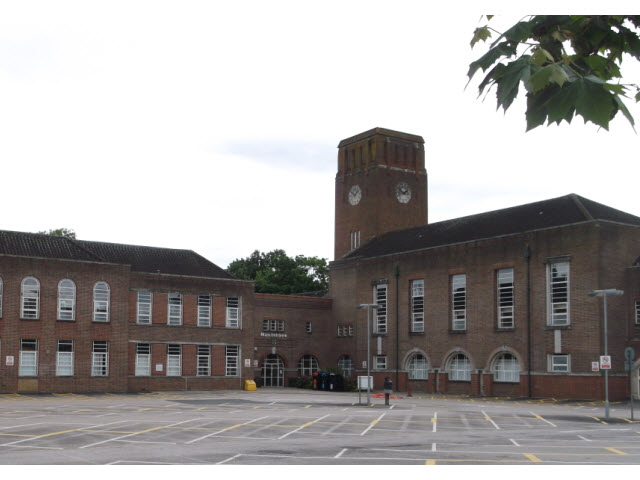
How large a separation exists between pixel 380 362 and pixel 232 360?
12.4 m

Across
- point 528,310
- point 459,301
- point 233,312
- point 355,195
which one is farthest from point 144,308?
point 355,195

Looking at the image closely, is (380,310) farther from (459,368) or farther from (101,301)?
(101,301)

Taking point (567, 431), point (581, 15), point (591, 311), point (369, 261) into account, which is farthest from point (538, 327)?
point (581, 15)

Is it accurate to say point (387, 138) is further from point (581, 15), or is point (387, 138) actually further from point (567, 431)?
point (581, 15)

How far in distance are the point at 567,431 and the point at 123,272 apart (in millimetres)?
36848

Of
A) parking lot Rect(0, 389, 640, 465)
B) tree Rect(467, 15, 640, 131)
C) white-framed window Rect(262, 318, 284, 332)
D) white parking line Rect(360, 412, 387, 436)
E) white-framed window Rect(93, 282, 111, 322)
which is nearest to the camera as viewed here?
tree Rect(467, 15, 640, 131)

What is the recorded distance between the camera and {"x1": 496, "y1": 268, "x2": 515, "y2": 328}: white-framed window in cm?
5488

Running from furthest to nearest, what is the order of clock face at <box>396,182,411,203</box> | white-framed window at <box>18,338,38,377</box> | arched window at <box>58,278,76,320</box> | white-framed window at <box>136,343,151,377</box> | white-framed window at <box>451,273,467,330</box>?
clock face at <box>396,182,411,203</box>
white-framed window at <box>451,273,467,330</box>
white-framed window at <box>136,343,151,377</box>
arched window at <box>58,278,76,320</box>
white-framed window at <box>18,338,38,377</box>

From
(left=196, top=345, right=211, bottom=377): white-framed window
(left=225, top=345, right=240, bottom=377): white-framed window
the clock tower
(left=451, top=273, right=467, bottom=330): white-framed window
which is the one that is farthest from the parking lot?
the clock tower

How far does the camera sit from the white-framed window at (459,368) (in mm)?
57672

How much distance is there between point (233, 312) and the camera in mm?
61906

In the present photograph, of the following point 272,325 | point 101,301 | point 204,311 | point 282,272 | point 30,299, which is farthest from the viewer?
point 282,272

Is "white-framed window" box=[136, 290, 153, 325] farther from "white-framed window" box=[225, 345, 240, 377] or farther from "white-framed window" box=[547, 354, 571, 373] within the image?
"white-framed window" box=[547, 354, 571, 373]

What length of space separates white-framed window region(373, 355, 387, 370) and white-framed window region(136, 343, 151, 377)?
18.9m
